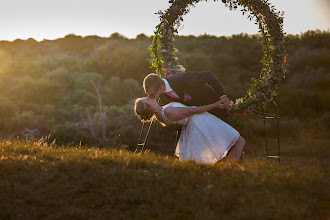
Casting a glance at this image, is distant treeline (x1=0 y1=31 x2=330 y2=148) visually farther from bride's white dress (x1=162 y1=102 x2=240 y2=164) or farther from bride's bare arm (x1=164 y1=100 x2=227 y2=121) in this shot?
bride's bare arm (x1=164 y1=100 x2=227 y2=121)

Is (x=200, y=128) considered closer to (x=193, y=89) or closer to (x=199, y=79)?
(x=193, y=89)

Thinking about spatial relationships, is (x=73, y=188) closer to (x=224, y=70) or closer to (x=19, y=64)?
(x=224, y=70)

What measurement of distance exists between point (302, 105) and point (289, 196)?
61.1ft

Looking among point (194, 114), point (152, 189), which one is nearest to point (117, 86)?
point (194, 114)

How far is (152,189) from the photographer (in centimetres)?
533

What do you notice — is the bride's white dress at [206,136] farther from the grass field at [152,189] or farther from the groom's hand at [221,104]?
the grass field at [152,189]

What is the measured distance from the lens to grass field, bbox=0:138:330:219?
15.9 feet

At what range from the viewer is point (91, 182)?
18.0 ft

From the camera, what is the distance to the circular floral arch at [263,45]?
8.88 metres

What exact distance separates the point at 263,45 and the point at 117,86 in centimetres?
2015

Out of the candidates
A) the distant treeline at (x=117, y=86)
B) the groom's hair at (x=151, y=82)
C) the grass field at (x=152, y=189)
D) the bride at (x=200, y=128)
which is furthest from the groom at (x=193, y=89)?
the distant treeline at (x=117, y=86)

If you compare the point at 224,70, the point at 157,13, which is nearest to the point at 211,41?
the point at 224,70

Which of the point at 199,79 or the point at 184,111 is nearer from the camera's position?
the point at 184,111

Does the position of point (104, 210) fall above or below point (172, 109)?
below
